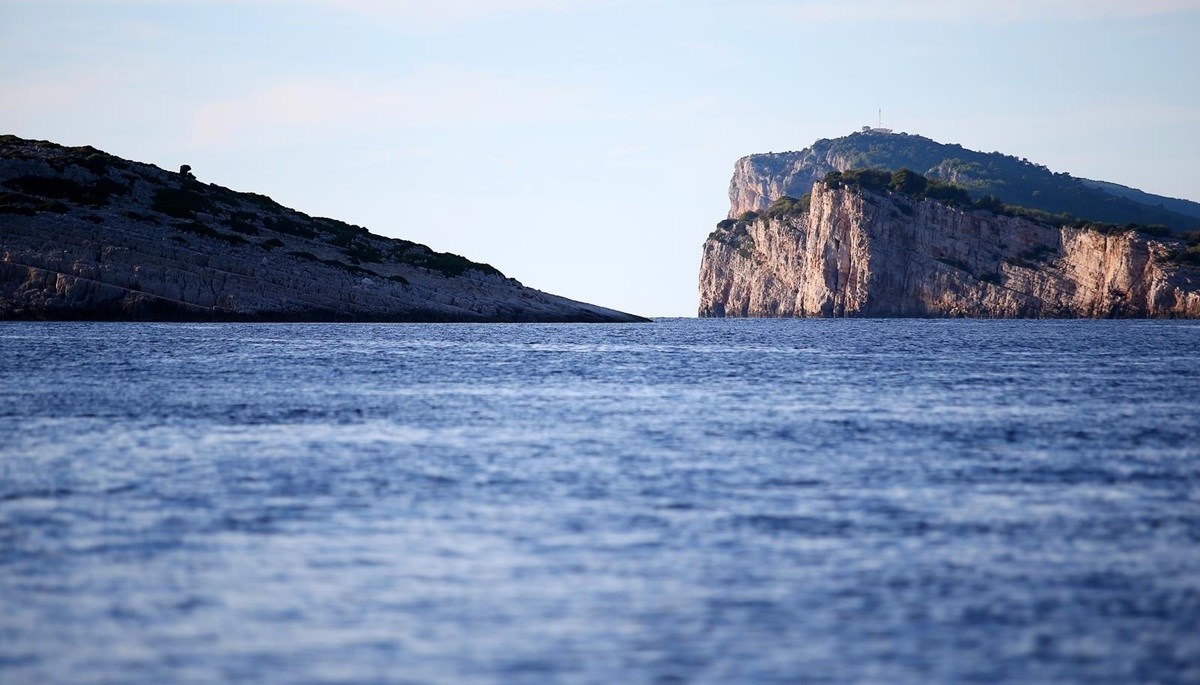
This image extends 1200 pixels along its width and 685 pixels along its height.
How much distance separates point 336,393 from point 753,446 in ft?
75.5

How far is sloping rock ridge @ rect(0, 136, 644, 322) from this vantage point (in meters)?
138

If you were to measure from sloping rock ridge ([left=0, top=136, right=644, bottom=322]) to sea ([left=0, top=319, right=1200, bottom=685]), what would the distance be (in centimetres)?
10091

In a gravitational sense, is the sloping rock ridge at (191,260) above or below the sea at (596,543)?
above

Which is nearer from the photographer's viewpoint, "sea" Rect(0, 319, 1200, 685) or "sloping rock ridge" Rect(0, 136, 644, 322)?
"sea" Rect(0, 319, 1200, 685)

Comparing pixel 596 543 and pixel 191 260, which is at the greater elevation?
pixel 191 260

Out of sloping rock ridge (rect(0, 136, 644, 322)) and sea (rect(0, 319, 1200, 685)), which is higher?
sloping rock ridge (rect(0, 136, 644, 322))

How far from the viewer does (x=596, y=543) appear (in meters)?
19.8

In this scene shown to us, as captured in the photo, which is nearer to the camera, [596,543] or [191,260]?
[596,543]

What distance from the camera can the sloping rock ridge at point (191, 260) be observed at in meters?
138

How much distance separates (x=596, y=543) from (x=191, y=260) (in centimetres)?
13851

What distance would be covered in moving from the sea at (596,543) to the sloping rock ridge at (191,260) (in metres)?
Answer: 101

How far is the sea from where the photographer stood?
46.1 feet

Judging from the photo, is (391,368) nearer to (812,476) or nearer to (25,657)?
(812,476)

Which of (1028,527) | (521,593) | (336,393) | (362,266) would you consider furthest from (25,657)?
(362,266)
